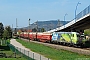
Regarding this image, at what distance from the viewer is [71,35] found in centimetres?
6125

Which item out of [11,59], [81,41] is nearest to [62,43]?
[81,41]

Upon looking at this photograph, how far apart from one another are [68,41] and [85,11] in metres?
16.2

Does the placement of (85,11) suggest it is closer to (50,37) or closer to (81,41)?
(81,41)

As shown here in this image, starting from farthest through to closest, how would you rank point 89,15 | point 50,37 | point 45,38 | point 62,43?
point 45,38, point 50,37, point 62,43, point 89,15

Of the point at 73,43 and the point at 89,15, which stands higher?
the point at 89,15

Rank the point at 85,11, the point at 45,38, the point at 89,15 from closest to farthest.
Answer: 1. the point at 89,15
2. the point at 85,11
3. the point at 45,38

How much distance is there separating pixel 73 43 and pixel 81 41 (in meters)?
2.86

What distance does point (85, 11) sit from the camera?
4909 cm

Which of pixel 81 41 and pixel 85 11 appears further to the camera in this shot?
pixel 81 41

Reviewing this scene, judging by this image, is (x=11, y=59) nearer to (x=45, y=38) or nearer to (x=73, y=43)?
(x=73, y=43)

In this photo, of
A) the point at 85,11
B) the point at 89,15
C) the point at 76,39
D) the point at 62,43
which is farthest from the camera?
the point at 62,43

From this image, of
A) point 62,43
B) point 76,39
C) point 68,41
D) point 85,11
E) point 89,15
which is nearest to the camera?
point 89,15

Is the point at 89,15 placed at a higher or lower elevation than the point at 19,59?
higher

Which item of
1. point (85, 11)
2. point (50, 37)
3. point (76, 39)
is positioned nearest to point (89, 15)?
point (85, 11)
